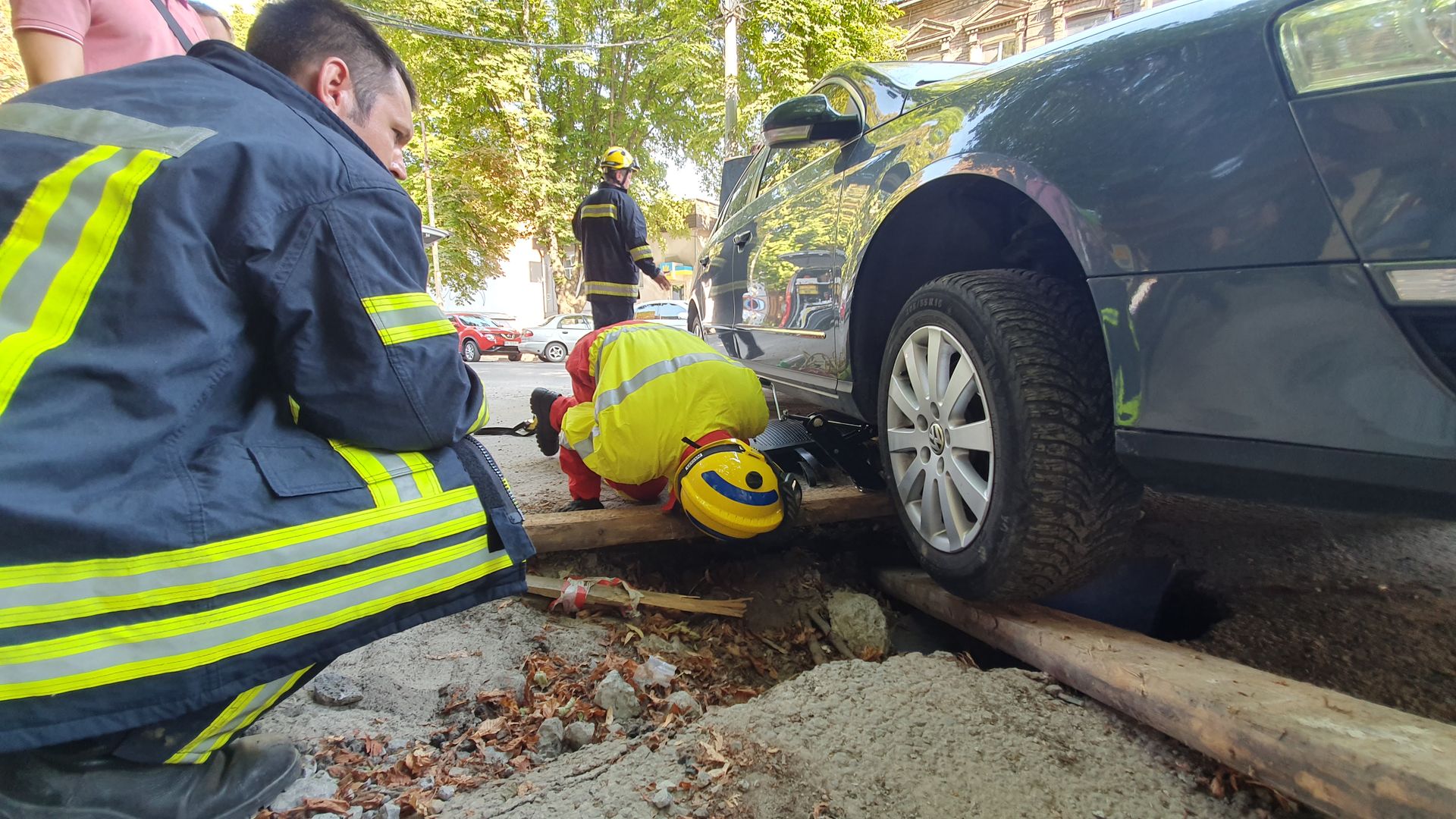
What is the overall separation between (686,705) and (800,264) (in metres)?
1.63

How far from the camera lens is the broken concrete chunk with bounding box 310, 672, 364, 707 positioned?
1.55m

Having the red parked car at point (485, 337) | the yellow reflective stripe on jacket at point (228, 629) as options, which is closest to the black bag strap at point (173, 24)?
the yellow reflective stripe on jacket at point (228, 629)

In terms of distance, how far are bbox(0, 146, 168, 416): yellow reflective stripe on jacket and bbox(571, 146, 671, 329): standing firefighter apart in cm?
420

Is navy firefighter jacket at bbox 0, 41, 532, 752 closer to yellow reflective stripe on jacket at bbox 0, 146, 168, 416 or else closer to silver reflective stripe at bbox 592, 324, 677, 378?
yellow reflective stripe on jacket at bbox 0, 146, 168, 416

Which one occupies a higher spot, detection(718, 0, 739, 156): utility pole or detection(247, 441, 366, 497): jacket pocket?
detection(718, 0, 739, 156): utility pole

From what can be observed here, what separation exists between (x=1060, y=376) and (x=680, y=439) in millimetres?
1187

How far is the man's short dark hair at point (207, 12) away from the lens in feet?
7.95

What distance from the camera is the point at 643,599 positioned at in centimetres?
211

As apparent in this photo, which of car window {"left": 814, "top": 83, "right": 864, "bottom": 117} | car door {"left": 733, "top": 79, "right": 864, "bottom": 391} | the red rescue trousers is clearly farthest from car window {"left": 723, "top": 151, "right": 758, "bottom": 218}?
the red rescue trousers

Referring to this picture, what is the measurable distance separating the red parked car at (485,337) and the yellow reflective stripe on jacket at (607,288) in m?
9.85

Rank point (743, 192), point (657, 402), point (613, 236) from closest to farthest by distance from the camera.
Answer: point (657, 402)
point (743, 192)
point (613, 236)

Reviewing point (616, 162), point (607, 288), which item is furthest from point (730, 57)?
point (607, 288)

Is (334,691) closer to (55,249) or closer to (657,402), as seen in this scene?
(55,249)

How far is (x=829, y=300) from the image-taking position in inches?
92.7
